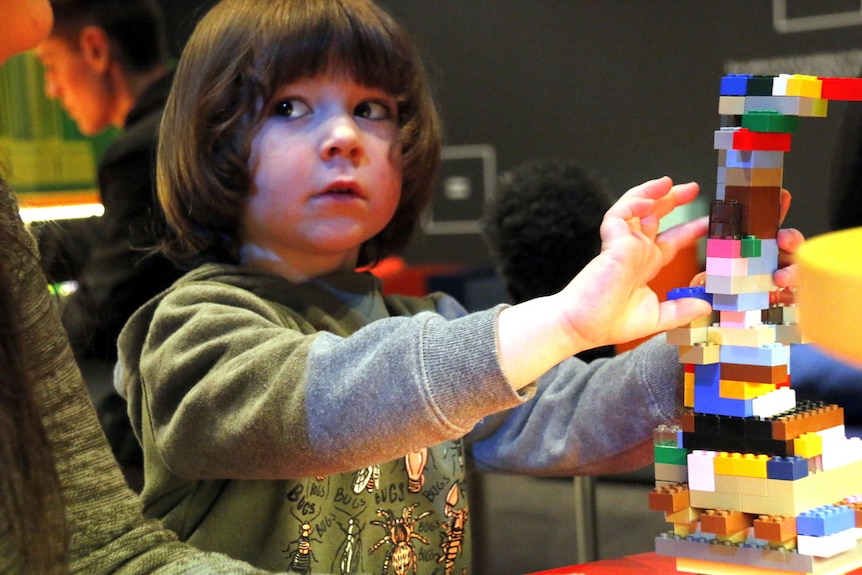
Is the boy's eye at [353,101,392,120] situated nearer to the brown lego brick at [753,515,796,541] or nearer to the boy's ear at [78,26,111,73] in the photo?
the brown lego brick at [753,515,796,541]

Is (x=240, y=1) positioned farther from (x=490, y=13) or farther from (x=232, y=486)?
(x=490, y=13)

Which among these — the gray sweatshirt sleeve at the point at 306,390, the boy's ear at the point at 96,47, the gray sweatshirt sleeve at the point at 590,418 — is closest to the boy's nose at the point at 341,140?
the gray sweatshirt sleeve at the point at 306,390

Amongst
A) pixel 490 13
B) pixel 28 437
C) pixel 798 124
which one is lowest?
pixel 28 437

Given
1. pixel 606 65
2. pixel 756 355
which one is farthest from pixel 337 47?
pixel 606 65

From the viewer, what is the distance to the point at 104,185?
1511 mm

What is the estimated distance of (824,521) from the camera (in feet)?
2.19

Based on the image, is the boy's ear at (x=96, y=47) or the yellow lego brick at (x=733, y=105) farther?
the boy's ear at (x=96, y=47)

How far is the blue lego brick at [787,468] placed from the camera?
67 cm

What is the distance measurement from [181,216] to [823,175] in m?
1.08

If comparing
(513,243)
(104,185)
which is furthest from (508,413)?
(104,185)

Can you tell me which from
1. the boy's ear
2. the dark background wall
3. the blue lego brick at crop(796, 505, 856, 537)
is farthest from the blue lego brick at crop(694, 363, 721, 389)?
the boy's ear

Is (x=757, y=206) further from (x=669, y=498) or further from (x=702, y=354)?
(x=669, y=498)

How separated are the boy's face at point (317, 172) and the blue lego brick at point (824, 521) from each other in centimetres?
44

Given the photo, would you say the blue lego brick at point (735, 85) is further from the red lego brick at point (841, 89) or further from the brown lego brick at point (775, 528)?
the brown lego brick at point (775, 528)
